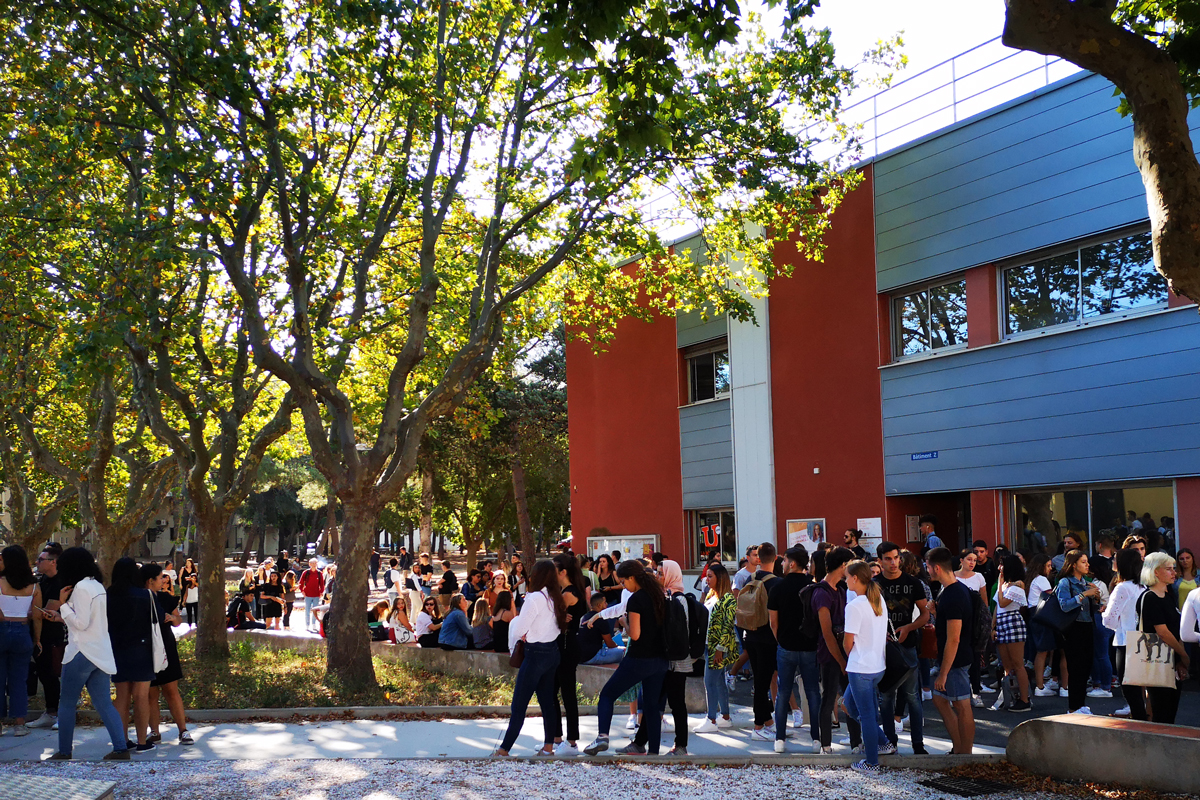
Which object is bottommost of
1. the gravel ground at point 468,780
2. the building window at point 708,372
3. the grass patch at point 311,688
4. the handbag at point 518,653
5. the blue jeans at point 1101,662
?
the grass patch at point 311,688

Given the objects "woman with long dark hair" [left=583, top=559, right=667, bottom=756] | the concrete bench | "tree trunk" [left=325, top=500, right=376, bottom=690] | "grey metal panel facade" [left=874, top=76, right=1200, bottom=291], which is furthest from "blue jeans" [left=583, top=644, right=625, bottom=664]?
"grey metal panel facade" [left=874, top=76, right=1200, bottom=291]

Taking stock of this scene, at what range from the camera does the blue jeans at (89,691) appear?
28.0 ft

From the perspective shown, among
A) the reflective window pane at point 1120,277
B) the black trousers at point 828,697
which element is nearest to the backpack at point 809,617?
the black trousers at point 828,697

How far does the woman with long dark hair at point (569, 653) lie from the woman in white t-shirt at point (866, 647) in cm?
252

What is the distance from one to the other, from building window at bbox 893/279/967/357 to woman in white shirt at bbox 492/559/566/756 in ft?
34.0

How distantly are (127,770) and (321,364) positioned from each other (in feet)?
30.6

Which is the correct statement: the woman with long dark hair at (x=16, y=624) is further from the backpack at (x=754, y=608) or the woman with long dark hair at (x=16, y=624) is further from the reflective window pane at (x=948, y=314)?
the reflective window pane at (x=948, y=314)

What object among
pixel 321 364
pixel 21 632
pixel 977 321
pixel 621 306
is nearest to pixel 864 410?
pixel 977 321

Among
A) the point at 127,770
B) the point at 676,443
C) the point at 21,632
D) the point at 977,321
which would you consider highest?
the point at 977,321

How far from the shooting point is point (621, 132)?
7.35 metres

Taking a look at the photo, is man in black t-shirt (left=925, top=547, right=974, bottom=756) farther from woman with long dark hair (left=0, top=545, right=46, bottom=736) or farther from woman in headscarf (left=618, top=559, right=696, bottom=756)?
woman with long dark hair (left=0, top=545, right=46, bottom=736)

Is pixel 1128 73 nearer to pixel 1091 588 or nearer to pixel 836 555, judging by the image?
pixel 836 555

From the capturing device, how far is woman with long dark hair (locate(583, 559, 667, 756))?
852cm

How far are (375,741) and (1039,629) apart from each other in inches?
278
